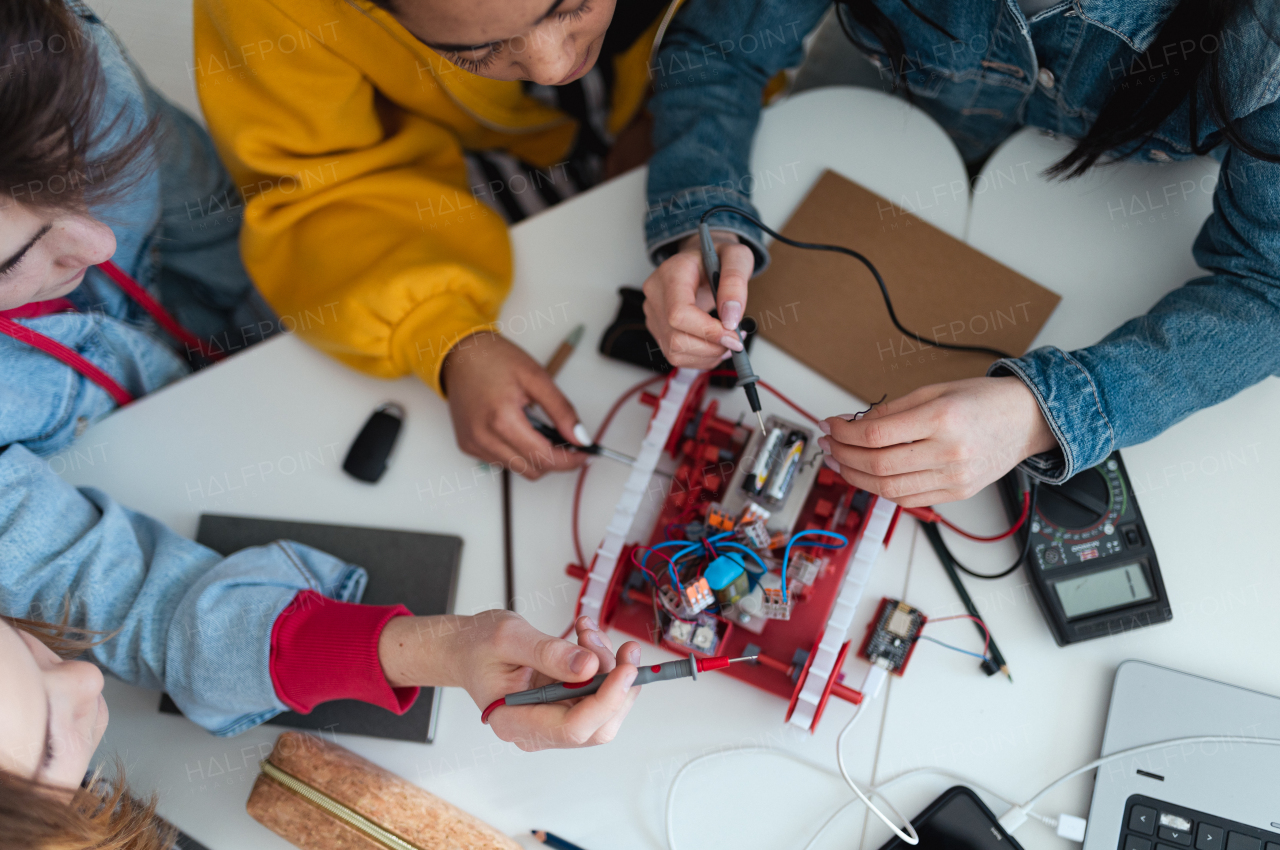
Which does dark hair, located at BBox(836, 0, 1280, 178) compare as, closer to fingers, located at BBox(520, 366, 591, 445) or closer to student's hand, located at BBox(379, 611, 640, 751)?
fingers, located at BBox(520, 366, 591, 445)

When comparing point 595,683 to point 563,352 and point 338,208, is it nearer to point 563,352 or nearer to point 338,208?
point 563,352

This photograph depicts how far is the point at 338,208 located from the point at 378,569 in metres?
0.46

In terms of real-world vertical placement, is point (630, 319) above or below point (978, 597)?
above

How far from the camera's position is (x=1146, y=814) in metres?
0.70

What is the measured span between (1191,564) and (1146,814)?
0.25m

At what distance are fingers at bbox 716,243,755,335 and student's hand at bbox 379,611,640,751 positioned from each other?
327 mm

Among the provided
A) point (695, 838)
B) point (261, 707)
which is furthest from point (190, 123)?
point (695, 838)

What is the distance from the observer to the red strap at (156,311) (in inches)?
38.4

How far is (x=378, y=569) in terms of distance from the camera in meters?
0.85

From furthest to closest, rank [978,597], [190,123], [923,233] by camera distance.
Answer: [190,123] → [923,233] → [978,597]

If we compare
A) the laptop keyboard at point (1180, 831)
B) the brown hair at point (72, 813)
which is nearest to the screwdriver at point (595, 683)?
the brown hair at point (72, 813)

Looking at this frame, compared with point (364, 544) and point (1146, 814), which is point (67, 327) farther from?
point (1146, 814)

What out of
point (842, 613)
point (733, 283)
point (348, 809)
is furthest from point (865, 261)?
point (348, 809)

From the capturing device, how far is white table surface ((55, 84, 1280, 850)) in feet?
2.45
